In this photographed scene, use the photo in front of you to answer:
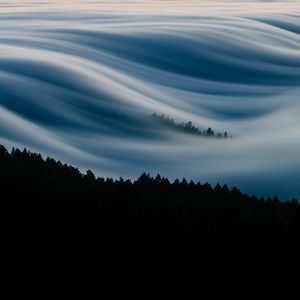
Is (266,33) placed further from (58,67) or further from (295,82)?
(58,67)

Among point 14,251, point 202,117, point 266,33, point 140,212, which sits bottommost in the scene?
point 14,251

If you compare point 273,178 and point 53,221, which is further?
point 273,178

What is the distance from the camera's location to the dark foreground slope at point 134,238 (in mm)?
5188

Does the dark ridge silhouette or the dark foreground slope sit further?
the dark ridge silhouette

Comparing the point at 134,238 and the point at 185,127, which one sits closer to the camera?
the point at 134,238

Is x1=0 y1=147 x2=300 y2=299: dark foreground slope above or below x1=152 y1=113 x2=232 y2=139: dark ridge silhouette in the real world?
below

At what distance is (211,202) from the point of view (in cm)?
582

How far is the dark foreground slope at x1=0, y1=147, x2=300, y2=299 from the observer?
519 cm

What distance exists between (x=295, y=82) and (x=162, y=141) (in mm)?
7341

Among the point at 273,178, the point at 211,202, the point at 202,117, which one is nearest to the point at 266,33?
the point at 202,117

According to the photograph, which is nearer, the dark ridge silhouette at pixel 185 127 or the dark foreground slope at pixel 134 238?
the dark foreground slope at pixel 134 238

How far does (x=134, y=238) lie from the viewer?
545cm

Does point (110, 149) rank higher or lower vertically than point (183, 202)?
higher

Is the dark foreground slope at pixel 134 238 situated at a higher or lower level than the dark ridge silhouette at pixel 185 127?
lower
